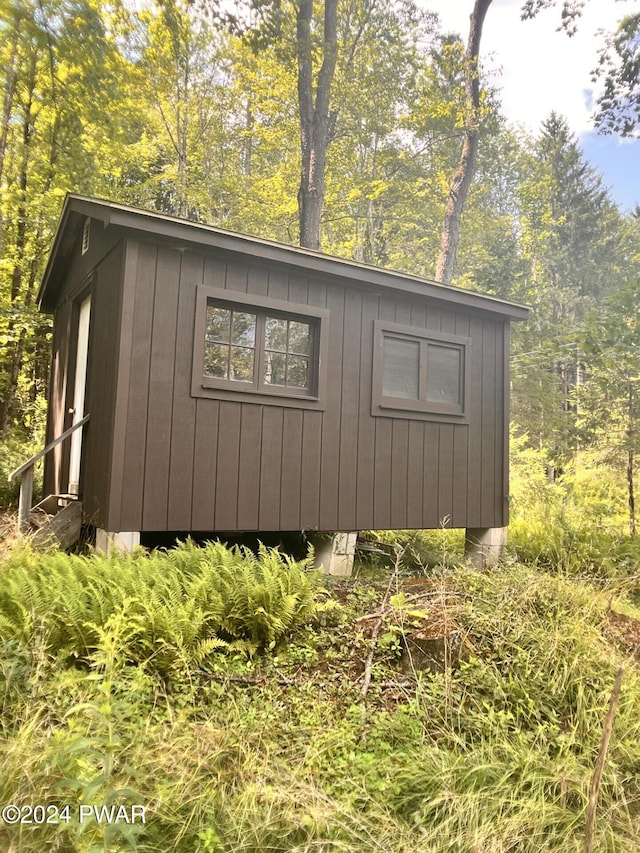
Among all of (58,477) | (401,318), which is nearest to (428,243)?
(401,318)

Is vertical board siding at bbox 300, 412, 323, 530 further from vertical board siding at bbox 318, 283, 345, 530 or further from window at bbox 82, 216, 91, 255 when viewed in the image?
window at bbox 82, 216, 91, 255

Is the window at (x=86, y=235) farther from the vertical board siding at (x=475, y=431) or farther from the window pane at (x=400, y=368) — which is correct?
the vertical board siding at (x=475, y=431)

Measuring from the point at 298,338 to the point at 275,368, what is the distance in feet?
1.41

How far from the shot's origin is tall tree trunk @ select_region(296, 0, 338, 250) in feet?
39.1

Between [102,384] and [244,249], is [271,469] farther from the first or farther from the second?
[244,249]

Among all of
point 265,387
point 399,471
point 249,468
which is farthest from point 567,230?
point 249,468

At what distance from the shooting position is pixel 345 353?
237 inches

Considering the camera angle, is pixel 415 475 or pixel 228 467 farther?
pixel 415 475

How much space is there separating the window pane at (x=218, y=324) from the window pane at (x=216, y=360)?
0.27ft

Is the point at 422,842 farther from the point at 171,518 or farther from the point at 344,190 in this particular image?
the point at 344,190

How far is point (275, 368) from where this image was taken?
5.64 metres

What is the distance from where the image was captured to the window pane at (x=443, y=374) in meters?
6.63

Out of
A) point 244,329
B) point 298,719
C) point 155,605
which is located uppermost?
point 244,329

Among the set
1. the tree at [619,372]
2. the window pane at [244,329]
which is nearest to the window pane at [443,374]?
the window pane at [244,329]
